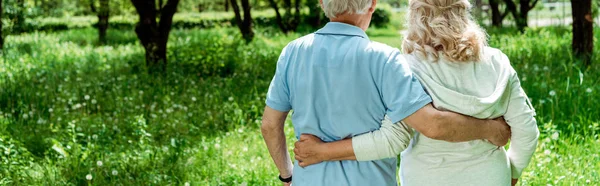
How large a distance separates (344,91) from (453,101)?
42 cm

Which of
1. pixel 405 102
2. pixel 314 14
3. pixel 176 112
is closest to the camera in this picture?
pixel 405 102

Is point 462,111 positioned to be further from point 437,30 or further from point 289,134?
point 289,134

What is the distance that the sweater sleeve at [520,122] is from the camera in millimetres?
2758

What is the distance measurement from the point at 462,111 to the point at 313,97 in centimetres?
56

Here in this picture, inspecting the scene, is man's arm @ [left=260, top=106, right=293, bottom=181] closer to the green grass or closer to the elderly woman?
the elderly woman

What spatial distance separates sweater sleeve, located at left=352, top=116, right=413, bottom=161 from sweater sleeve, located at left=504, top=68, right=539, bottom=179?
0.45 m

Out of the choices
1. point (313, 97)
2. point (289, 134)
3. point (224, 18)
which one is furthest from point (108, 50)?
point (224, 18)

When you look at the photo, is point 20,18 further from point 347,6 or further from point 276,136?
point 347,6

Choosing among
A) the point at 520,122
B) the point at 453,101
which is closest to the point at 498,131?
the point at 520,122

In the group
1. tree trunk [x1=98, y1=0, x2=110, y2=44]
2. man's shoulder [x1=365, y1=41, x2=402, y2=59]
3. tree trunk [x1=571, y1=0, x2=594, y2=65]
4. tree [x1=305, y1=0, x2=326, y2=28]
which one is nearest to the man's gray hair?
man's shoulder [x1=365, y1=41, x2=402, y2=59]

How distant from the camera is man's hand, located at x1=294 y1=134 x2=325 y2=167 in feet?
8.88

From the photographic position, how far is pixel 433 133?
2.62m

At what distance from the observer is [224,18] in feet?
134

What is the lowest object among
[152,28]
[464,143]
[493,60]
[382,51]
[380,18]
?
[380,18]
